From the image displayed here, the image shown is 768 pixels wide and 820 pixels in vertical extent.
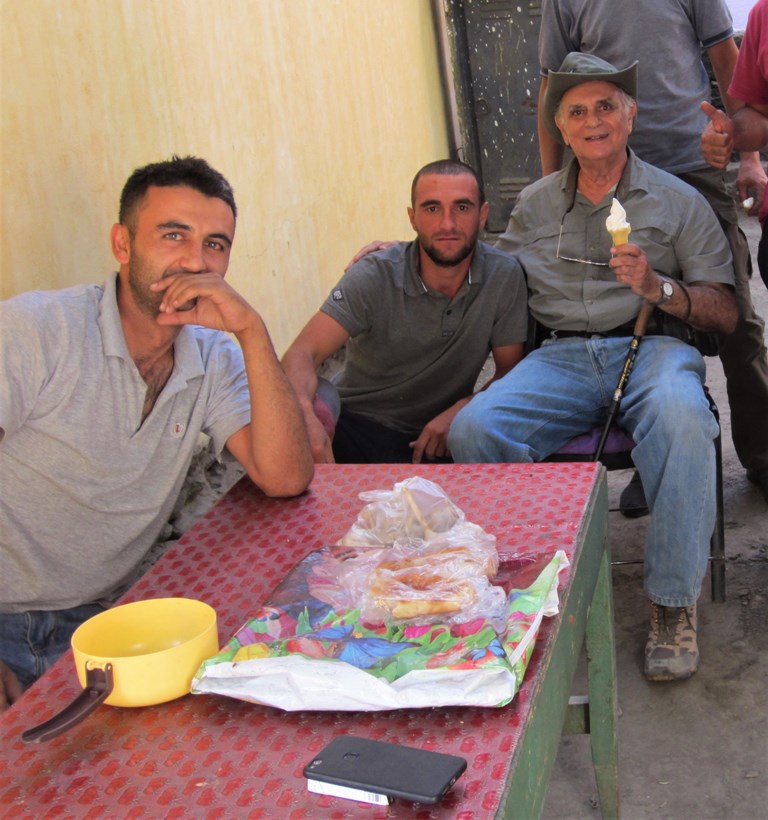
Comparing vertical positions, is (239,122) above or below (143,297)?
above

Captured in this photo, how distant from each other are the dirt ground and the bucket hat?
60.7 inches

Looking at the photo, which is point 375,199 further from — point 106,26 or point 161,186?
point 161,186

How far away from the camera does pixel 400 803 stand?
46.4 inches

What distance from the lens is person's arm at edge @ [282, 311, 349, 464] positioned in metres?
3.01

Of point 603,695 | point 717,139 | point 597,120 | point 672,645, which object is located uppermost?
point 597,120

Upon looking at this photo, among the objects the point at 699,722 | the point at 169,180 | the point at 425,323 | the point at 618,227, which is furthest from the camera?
the point at 425,323

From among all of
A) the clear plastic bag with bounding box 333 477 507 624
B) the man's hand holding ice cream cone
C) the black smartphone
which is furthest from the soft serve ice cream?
the black smartphone

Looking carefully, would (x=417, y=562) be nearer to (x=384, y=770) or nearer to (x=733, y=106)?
(x=384, y=770)

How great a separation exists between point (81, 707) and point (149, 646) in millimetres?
196

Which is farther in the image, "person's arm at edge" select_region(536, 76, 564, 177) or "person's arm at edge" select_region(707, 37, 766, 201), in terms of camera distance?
"person's arm at edge" select_region(536, 76, 564, 177)

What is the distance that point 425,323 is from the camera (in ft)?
11.2

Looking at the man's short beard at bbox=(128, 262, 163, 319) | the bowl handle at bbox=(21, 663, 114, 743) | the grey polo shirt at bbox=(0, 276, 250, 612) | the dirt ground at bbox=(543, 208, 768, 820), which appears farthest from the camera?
the dirt ground at bbox=(543, 208, 768, 820)

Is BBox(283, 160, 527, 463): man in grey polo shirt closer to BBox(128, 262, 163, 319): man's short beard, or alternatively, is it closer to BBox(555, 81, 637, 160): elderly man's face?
BBox(555, 81, 637, 160): elderly man's face

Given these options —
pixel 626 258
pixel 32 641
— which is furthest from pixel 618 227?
pixel 32 641
